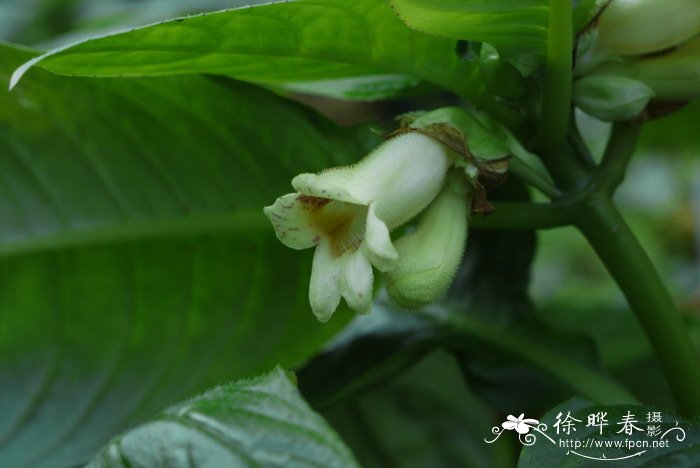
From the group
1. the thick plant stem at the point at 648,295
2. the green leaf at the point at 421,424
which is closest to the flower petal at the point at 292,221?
the thick plant stem at the point at 648,295

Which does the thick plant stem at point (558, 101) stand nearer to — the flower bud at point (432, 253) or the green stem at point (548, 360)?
the flower bud at point (432, 253)

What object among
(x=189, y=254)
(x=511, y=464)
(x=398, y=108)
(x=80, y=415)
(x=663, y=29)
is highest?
(x=663, y=29)

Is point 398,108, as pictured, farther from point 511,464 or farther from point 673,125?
point 511,464

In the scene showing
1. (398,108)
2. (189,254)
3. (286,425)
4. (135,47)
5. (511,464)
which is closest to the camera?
(286,425)

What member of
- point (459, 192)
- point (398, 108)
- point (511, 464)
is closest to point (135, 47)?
point (459, 192)

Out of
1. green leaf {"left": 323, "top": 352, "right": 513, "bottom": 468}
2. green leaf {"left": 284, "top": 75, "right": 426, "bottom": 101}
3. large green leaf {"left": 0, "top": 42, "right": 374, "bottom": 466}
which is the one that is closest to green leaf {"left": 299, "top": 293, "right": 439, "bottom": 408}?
large green leaf {"left": 0, "top": 42, "right": 374, "bottom": 466}

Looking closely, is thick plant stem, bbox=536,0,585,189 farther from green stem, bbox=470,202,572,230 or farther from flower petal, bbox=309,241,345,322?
flower petal, bbox=309,241,345,322
